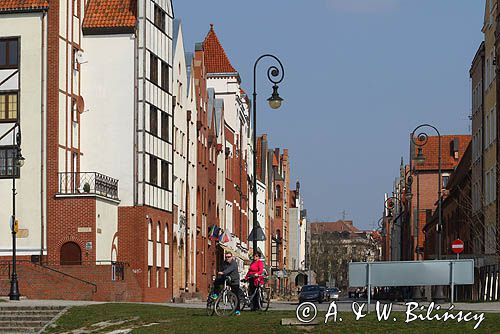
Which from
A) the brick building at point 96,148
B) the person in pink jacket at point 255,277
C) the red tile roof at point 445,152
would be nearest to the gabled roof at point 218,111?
the brick building at point 96,148

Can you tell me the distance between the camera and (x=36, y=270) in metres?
55.4

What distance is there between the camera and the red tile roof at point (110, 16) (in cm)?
6372

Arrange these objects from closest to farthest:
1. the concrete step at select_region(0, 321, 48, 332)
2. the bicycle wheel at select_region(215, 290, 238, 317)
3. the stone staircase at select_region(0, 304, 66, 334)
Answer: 1. the bicycle wheel at select_region(215, 290, 238, 317)
2. the stone staircase at select_region(0, 304, 66, 334)
3. the concrete step at select_region(0, 321, 48, 332)

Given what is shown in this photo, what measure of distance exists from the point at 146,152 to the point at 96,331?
3226 cm

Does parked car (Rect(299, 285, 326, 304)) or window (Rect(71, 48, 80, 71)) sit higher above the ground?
window (Rect(71, 48, 80, 71))

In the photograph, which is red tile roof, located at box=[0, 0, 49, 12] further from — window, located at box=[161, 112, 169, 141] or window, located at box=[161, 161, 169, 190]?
window, located at box=[161, 161, 169, 190]

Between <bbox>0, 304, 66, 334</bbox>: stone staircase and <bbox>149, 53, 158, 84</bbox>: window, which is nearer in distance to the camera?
<bbox>0, 304, 66, 334</bbox>: stone staircase

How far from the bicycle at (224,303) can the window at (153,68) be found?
32.3 meters

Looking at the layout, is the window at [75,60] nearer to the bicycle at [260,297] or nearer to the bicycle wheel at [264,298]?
the bicycle wheel at [264,298]

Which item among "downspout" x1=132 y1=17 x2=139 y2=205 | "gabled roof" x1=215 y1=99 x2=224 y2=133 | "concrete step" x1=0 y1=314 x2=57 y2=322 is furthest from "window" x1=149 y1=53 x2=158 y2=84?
"concrete step" x1=0 y1=314 x2=57 y2=322

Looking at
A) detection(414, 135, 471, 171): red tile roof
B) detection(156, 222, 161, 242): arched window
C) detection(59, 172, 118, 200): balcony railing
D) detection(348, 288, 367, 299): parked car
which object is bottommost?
detection(348, 288, 367, 299): parked car

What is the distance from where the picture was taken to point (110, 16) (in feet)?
211

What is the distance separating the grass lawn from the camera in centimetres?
2783

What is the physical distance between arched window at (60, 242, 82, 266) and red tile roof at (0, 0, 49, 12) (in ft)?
37.7
